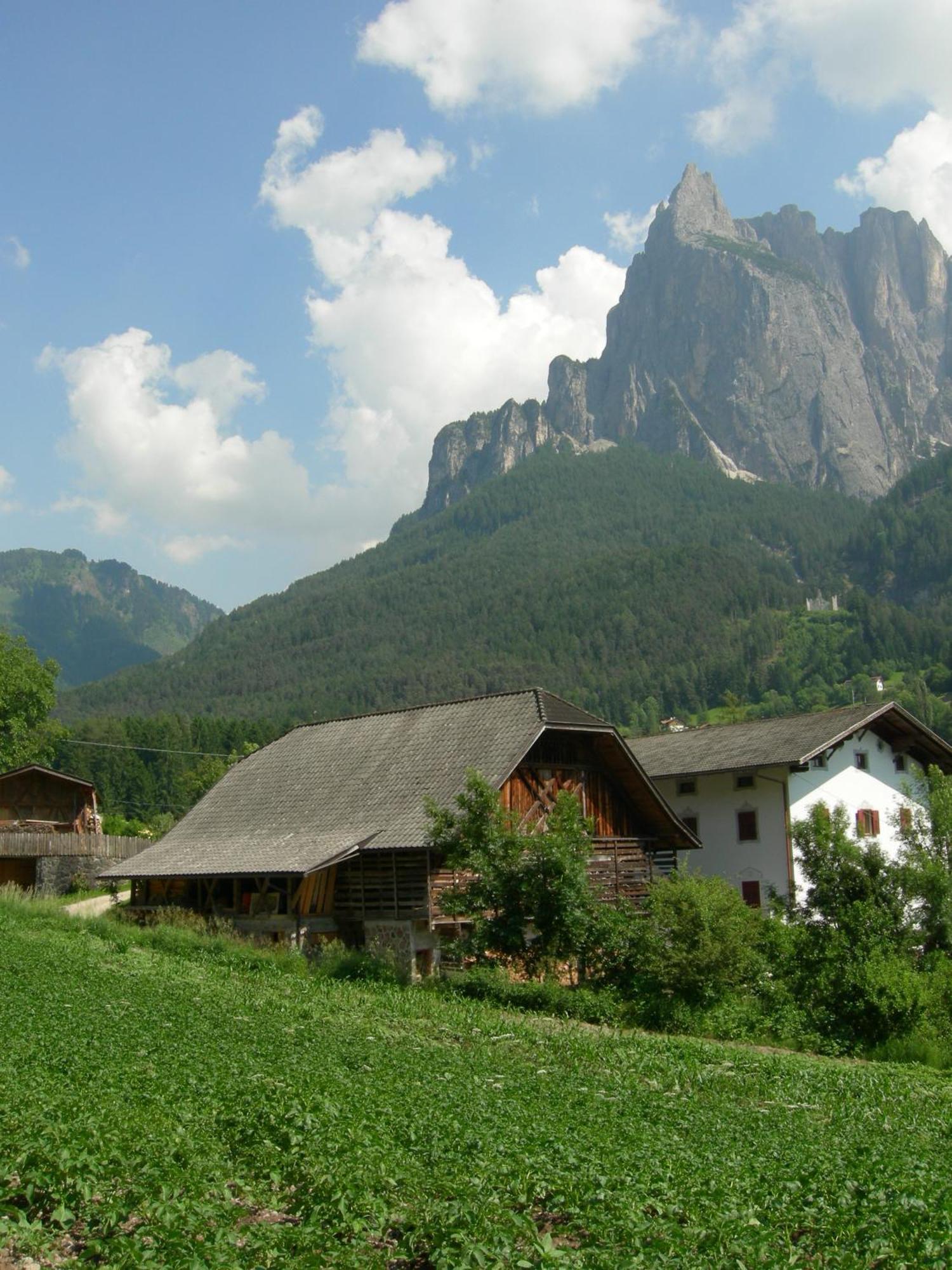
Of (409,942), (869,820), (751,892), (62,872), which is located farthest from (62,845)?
(869,820)

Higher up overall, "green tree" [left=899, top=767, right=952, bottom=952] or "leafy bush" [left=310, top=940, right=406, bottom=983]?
"green tree" [left=899, top=767, right=952, bottom=952]

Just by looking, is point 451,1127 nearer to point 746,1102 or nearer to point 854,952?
point 746,1102

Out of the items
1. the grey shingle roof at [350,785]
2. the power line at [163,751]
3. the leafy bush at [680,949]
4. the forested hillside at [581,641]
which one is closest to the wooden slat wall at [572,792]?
the grey shingle roof at [350,785]

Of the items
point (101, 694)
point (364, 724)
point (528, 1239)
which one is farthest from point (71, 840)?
point (101, 694)

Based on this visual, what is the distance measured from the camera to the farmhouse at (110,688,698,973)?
100 feet

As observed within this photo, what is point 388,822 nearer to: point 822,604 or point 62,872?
point 62,872

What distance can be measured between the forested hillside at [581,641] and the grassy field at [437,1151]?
123m

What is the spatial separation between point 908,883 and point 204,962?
1632cm

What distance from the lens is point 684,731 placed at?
48375mm

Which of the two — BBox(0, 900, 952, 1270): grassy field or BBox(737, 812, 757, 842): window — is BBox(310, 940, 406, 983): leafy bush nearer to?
BBox(0, 900, 952, 1270): grassy field

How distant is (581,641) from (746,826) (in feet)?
423

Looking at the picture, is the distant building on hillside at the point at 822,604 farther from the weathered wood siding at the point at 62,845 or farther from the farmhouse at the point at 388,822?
the farmhouse at the point at 388,822

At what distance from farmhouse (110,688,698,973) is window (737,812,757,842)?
15.7ft

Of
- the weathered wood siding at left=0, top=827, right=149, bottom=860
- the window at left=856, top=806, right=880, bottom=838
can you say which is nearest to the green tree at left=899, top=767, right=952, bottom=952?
the window at left=856, top=806, right=880, bottom=838
